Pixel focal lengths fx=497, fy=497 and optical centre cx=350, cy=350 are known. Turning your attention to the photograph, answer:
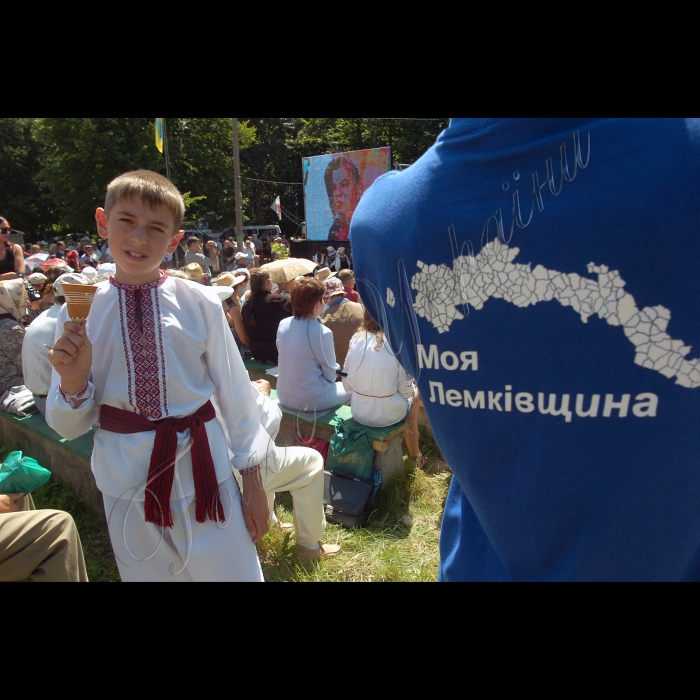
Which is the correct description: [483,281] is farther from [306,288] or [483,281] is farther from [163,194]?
[306,288]

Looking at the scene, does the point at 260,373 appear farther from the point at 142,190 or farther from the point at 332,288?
the point at 142,190

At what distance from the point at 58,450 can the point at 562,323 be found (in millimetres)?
3940

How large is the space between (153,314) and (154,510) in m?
0.60

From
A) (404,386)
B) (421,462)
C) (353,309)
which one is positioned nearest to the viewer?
(404,386)

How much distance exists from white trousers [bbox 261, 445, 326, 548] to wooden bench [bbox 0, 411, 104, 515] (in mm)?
1395

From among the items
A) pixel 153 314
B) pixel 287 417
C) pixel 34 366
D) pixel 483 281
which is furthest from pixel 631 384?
pixel 34 366

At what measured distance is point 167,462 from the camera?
149 centimetres

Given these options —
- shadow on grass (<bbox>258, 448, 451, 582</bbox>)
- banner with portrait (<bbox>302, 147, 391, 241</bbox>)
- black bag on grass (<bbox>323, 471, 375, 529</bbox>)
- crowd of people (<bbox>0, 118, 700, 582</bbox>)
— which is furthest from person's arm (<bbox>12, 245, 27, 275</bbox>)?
banner with portrait (<bbox>302, 147, 391, 241</bbox>)

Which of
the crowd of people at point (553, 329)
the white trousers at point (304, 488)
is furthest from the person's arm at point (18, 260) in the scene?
the crowd of people at point (553, 329)

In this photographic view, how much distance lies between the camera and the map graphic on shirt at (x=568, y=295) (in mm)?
636

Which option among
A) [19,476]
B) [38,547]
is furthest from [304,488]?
Answer: [19,476]

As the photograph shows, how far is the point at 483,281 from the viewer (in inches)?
28.0

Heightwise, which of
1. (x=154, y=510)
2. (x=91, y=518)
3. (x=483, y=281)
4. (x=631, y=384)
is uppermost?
(x=483, y=281)

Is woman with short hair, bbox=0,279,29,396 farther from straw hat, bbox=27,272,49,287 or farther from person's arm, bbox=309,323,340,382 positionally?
person's arm, bbox=309,323,340,382
